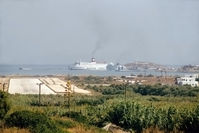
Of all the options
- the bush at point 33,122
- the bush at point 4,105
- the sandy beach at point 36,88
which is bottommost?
the sandy beach at point 36,88

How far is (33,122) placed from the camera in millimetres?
14641

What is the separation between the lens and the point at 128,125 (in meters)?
18.1

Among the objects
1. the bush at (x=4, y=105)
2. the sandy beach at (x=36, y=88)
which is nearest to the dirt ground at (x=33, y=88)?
the sandy beach at (x=36, y=88)

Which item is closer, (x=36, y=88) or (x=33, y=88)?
(x=36, y=88)

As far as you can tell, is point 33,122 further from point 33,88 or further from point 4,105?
point 33,88

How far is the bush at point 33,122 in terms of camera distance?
1368cm

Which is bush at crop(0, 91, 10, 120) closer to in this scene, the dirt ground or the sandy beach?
the sandy beach

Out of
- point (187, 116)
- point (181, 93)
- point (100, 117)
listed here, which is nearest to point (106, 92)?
point (181, 93)

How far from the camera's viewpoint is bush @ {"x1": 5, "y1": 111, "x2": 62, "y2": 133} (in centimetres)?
1368

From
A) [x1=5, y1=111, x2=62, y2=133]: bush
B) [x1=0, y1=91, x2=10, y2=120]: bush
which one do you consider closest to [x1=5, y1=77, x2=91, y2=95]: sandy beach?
[x1=0, y1=91, x2=10, y2=120]: bush

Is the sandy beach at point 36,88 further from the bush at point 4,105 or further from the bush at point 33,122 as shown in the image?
the bush at point 33,122

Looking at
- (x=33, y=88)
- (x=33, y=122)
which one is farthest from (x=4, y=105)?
(x=33, y=88)

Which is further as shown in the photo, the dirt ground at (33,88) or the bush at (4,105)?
the dirt ground at (33,88)

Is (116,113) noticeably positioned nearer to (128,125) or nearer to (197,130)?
(128,125)
